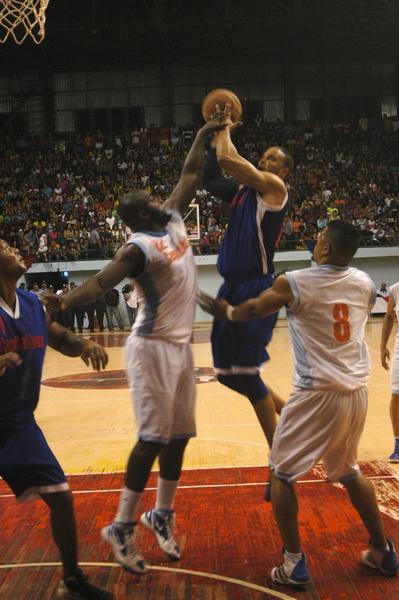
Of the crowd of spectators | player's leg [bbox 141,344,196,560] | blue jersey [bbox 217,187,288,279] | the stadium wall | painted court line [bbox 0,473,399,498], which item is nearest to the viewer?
player's leg [bbox 141,344,196,560]

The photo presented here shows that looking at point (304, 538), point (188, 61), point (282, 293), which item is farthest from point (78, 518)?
point (188, 61)

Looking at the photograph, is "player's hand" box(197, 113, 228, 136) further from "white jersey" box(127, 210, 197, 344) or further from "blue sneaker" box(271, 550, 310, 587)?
"blue sneaker" box(271, 550, 310, 587)

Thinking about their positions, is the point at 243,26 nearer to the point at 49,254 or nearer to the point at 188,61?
the point at 188,61

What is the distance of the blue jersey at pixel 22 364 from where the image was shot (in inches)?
141

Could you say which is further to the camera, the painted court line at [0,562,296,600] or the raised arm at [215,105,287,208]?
the raised arm at [215,105,287,208]

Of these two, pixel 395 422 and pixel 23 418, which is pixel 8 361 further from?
pixel 395 422

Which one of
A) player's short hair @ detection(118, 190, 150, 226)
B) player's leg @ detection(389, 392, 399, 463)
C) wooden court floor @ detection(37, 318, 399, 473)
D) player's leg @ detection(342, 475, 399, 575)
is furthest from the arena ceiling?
player's leg @ detection(342, 475, 399, 575)

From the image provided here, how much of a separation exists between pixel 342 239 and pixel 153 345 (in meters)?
1.15

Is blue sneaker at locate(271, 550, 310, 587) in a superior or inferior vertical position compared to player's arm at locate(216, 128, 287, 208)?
inferior

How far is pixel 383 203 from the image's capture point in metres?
26.7

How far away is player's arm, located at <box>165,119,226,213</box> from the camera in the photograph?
14.7 feet

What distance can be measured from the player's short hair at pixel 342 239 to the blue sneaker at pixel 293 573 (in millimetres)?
1592

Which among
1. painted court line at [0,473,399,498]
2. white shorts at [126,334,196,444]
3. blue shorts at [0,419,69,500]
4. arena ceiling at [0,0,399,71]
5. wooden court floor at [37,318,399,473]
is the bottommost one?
wooden court floor at [37,318,399,473]

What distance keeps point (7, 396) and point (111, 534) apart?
979mm
